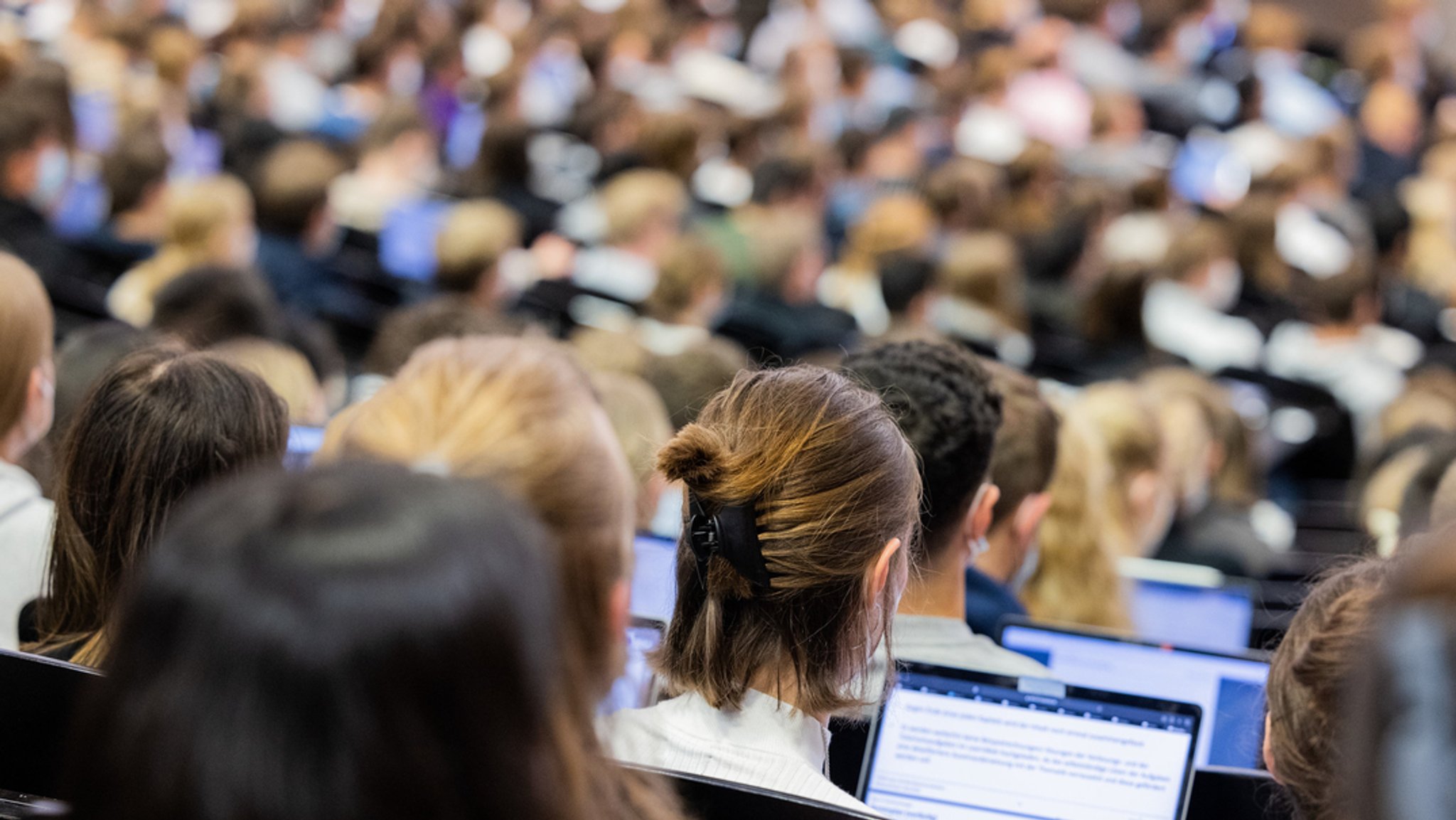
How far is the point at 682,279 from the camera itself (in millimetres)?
5121

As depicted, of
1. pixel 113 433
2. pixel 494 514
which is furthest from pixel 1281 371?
pixel 494 514

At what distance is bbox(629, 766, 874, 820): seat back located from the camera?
3.78 ft

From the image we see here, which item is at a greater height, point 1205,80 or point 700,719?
point 1205,80

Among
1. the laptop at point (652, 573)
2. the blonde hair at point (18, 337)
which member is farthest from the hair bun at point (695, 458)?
the blonde hair at point (18, 337)

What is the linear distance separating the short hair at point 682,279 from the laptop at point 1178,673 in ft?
10.2

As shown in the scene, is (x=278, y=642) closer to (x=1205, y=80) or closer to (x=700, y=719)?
(x=700, y=719)

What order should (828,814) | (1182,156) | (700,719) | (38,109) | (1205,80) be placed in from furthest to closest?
(1205,80) → (1182,156) → (38,109) → (700,719) → (828,814)

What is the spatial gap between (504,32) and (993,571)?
8.40 metres

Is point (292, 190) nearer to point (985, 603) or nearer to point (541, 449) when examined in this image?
point (985, 603)

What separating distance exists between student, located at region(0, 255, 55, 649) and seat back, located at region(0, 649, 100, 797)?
74cm

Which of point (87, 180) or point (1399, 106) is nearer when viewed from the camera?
point (87, 180)

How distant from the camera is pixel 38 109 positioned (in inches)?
209

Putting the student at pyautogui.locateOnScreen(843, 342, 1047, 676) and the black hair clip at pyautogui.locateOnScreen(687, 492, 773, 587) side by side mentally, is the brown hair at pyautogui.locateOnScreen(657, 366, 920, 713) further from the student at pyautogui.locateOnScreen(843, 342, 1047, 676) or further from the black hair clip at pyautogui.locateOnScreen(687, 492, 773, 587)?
the student at pyautogui.locateOnScreen(843, 342, 1047, 676)

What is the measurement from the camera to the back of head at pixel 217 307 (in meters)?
3.59
